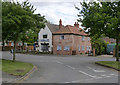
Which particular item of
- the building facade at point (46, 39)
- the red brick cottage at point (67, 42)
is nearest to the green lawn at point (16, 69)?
the red brick cottage at point (67, 42)

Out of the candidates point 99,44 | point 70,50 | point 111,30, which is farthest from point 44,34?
point 111,30

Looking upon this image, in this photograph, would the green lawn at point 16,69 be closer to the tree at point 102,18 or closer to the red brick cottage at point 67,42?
the tree at point 102,18

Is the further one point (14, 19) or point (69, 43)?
point (69, 43)

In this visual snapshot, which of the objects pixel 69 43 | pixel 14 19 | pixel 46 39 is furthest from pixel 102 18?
pixel 46 39

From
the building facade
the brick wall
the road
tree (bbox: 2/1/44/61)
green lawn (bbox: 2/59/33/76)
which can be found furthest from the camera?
the building facade

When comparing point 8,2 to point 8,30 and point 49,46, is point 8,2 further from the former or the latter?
point 49,46

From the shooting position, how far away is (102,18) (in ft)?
55.0

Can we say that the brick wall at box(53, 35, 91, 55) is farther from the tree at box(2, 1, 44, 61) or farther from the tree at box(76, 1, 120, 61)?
the tree at box(2, 1, 44, 61)

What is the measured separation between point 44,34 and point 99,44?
15.1 m

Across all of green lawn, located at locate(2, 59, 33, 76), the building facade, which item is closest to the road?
green lawn, located at locate(2, 59, 33, 76)

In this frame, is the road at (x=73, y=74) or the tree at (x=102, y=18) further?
the tree at (x=102, y=18)

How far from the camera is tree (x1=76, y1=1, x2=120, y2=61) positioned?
650 inches

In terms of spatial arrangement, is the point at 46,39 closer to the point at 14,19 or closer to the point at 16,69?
the point at 14,19

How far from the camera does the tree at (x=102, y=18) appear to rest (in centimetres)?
1651
